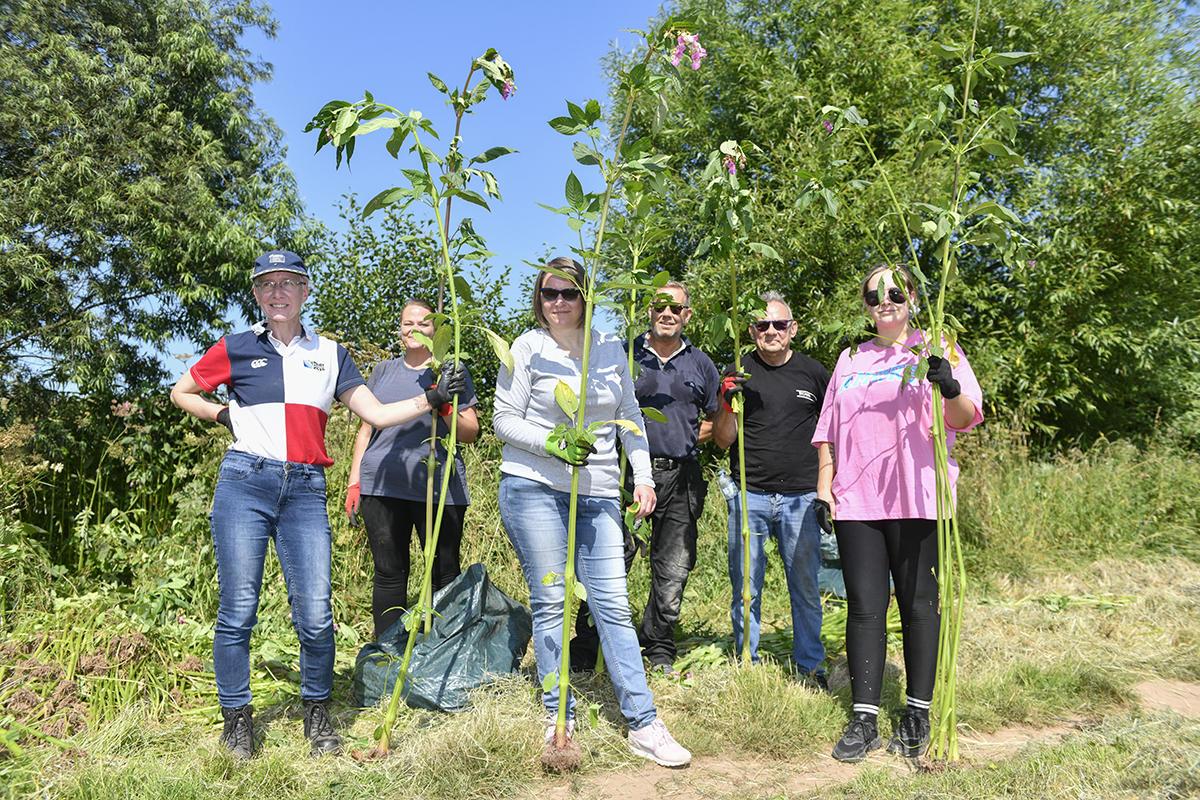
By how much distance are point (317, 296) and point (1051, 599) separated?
7483 mm

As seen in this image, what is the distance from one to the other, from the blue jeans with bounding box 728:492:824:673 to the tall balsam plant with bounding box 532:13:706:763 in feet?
3.84

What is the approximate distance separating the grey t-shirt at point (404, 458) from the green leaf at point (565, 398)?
38.5 inches

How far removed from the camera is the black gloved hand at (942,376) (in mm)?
2861

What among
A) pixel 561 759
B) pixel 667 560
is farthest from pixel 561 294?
pixel 561 759

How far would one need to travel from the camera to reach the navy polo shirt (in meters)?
3.96

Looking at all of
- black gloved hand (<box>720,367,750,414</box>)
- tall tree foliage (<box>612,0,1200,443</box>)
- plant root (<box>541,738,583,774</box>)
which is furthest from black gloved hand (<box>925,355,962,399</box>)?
tall tree foliage (<box>612,0,1200,443</box>)

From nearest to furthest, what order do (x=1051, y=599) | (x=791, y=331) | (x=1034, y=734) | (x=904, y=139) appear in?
(x=1034, y=734), (x=791, y=331), (x=1051, y=599), (x=904, y=139)

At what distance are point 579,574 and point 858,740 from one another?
1259 millimetres

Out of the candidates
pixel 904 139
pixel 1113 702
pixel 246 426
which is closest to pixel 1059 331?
pixel 904 139

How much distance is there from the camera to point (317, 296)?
871 centimetres

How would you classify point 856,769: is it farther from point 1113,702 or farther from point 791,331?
point 791,331

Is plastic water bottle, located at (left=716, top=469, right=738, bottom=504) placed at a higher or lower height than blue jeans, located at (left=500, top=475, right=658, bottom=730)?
higher

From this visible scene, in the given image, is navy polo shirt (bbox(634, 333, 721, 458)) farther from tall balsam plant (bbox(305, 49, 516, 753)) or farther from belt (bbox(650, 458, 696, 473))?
tall balsam plant (bbox(305, 49, 516, 753))

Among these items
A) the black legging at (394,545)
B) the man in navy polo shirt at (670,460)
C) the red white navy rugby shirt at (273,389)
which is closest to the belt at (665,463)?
the man in navy polo shirt at (670,460)
